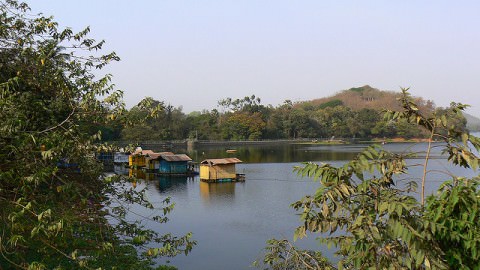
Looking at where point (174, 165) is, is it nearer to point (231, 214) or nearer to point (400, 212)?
point (231, 214)

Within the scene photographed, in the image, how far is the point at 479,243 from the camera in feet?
6.57

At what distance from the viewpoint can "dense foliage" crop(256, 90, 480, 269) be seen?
6.54 feet

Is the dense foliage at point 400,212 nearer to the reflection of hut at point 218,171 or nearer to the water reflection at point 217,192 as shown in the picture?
the water reflection at point 217,192

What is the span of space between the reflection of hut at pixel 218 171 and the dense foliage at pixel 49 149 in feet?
59.9

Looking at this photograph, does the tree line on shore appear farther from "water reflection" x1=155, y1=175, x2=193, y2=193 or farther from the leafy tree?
the leafy tree

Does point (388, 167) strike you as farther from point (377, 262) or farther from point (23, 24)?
point (23, 24)

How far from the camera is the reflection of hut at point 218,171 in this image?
23656 millimetres

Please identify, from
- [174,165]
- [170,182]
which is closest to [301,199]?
[170,182]

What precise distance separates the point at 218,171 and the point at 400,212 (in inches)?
868

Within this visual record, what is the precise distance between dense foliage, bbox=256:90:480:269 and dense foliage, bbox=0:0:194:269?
1543 millimetres

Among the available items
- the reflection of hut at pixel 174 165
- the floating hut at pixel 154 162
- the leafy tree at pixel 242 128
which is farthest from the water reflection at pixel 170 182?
the leafy tree at pixel 242 128

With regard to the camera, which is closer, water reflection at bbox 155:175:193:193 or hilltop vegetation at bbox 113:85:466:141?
water reflection at bbox 155:175:193:193

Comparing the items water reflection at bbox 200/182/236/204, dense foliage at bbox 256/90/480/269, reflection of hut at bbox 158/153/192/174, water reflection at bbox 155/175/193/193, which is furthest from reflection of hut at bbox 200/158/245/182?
dense foliage at bbox 256/90/480/269

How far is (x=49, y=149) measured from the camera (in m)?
2.98
